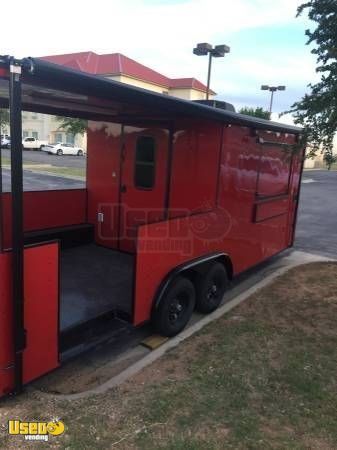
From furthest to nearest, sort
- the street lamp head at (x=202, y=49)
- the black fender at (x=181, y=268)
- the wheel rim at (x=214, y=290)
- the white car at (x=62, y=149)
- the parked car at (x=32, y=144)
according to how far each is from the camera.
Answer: the parked car at (x=32, y=144) → the white car at (x=62, y=149) → the street lamp head at (x=202, y=49) → the wheel rim at (x=214, y=290) → the black fender at (x=181, y=268)

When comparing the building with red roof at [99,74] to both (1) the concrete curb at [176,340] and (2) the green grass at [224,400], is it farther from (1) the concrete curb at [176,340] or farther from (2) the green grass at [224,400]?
(2) the green grass at [224,400]

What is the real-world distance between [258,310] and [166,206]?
204 centimetres

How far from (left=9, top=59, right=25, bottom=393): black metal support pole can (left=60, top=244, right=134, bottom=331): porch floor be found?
0.57 m

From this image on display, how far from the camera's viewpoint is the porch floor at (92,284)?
414cm

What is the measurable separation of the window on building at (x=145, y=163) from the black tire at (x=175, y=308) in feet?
6.35

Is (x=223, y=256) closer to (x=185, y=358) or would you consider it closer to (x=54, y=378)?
(x=185, y=358)

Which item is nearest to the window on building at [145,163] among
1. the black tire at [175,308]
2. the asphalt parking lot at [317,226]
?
the black tire at [175,308]

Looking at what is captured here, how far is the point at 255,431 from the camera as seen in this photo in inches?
125

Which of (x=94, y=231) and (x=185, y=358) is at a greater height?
(x=94, y=231)

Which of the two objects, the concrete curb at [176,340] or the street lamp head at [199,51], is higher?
the street lamp head at [199,51]

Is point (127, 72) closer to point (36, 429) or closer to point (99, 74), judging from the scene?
point (99, 74)

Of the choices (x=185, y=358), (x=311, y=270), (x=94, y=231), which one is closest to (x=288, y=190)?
(x=311, y=270)

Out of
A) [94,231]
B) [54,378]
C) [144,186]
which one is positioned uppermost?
[144,186]

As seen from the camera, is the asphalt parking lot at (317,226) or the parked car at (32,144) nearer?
the asphalt parking lot at (317,226)
